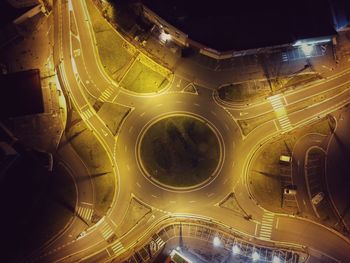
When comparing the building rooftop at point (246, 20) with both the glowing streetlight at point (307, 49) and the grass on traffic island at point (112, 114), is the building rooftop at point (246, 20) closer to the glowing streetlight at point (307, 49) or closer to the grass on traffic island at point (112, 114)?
the glowing streetlight at point (307, 49)

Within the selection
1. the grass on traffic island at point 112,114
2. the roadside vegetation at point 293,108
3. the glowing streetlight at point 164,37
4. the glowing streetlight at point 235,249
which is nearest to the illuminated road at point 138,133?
the roadside vegetation at point 293,108

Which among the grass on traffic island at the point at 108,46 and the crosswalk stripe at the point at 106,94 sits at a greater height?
the grass on traffic island at the point at 108,46

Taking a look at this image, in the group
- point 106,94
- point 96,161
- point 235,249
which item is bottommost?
point 235,249

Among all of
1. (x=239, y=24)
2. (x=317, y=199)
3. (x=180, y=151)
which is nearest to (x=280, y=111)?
(x=317, y=199)

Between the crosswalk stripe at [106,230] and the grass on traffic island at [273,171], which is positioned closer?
the crosswalk stripe at [106,230]

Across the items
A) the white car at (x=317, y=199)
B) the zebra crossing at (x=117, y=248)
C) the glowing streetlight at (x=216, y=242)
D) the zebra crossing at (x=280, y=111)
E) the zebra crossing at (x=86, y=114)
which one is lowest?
the zebra crossing at (x=117, y=248)

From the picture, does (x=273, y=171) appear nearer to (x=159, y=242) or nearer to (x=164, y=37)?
(x=159, y=242)

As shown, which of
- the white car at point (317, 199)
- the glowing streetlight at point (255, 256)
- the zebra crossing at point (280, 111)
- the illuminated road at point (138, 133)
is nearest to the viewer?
the glowing streetlight at point (255, 256)

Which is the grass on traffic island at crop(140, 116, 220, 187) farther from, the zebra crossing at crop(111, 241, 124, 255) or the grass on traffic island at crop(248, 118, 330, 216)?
the zebra crossing at crop(111, 241, 124, 255)
